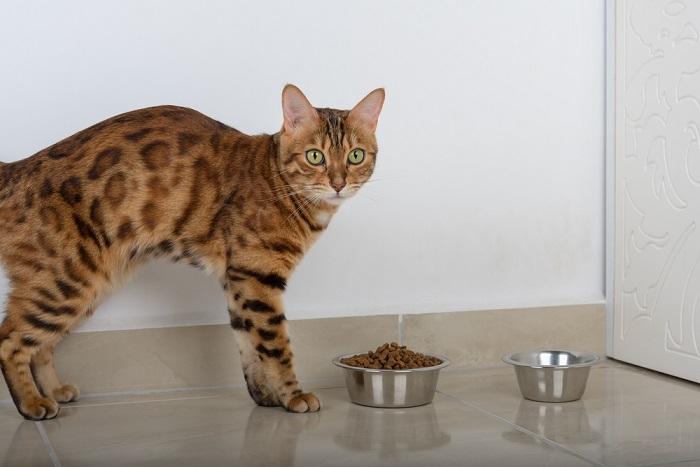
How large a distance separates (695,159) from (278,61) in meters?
1.32

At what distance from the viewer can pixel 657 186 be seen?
286 centimetres

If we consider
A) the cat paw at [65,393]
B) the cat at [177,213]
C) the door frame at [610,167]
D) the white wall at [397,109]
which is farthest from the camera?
the door frame at [610,167]

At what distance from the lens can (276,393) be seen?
95.6 inches

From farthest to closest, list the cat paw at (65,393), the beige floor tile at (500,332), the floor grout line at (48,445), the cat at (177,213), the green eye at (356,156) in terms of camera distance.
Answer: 1. the beige floor tile at (500,332)
2. the cat paw at (65,393)
3. the green eye at (356,156)
4. the cat at (177,213)
5. the floor grout line at (48,445)

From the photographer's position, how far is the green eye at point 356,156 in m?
2.40

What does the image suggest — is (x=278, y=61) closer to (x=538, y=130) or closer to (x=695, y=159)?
(x=538, y=130)

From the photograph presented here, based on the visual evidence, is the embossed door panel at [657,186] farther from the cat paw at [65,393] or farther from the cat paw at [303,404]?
the cat paw at [65,393]

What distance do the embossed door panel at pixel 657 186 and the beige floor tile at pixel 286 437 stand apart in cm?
80

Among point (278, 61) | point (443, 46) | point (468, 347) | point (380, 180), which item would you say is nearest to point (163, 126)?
point (278, 61)

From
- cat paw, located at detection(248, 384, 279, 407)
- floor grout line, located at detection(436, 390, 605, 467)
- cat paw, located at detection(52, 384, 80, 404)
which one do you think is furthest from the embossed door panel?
cat paw, located at detection(52, 384, 80, 404)

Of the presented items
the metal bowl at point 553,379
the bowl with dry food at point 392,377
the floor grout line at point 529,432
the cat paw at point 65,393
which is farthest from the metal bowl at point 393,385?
the cat paw at point 65,393

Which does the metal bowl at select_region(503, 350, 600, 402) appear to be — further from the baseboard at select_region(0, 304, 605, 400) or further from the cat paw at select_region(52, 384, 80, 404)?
the cat paw at select_region(52, 384, 80, 404)

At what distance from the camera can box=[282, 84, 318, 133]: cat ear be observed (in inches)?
91.9

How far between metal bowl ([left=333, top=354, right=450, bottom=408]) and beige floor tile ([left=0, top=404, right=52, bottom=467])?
0.82m
